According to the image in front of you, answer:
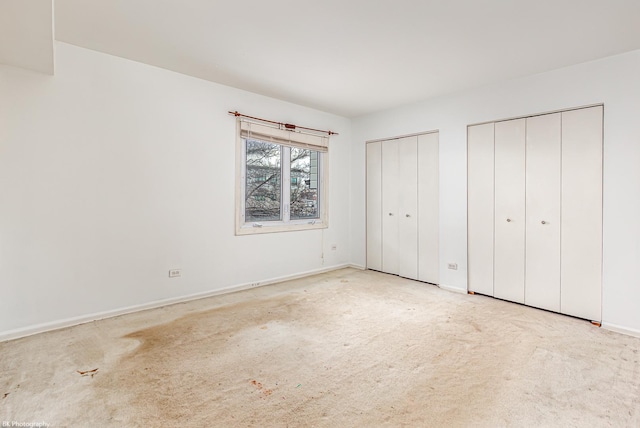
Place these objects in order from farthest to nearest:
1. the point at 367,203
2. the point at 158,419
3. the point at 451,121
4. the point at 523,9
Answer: the point at 367,203 → the point at 451,121 → the point at 523,9 → the point at 158,419

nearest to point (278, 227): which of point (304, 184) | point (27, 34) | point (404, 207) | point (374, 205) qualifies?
point (304, 184)

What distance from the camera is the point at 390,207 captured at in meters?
4.97

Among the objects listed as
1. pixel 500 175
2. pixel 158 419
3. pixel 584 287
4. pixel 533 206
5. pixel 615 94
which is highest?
pixel 615 94

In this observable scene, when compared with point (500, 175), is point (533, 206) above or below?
below

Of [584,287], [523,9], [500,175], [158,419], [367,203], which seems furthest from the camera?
[367,203]

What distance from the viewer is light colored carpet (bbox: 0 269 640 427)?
5.74 ft

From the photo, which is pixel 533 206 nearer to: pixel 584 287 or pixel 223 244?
pixel 584 287

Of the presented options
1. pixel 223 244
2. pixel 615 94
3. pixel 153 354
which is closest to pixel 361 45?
pixel 615 94

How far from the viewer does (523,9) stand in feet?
7.55

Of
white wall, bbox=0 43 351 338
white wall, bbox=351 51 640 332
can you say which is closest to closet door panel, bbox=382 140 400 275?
white wall, bbox=351 51 640 332

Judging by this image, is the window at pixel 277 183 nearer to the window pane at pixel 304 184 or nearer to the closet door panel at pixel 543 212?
the window pane at pixel 304 184

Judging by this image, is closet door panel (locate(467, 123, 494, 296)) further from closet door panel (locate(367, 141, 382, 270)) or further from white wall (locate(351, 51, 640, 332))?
closet door panel (locate(367, 141, 382, 270))

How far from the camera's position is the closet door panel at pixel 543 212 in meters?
3.36

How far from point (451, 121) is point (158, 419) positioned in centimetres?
428
